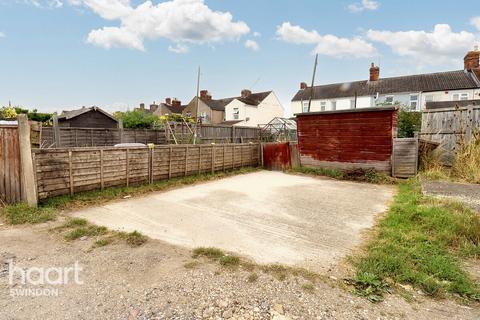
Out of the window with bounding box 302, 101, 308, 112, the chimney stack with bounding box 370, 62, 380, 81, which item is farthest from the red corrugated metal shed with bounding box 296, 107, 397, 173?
the chimney stack with bounding box 370, 62, 380, 81

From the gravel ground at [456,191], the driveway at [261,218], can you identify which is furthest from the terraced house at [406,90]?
the driveway at [261,218]

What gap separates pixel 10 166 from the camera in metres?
5.98

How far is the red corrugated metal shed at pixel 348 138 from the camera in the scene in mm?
10555

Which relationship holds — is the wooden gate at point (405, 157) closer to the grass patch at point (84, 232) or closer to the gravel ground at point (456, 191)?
the gravel ground at point (456, 191)

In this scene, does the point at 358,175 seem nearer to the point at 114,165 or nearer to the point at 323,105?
the point at 114,165

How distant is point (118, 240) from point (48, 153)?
3393 millimetres

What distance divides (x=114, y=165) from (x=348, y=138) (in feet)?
29.4

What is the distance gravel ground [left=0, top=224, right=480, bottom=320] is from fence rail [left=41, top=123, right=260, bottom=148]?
41.2 ft

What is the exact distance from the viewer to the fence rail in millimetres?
14797

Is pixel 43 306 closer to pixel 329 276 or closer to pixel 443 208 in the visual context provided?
pixel 329 276

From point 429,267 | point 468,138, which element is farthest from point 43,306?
point 468,138

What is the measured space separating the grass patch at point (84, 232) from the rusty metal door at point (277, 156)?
31.3 feet

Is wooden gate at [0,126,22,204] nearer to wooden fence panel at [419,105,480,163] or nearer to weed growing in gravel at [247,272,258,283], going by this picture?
weed growing in gravel at [247,272,258,283]

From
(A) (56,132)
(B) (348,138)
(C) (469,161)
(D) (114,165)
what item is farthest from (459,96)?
(A) (56,132)
